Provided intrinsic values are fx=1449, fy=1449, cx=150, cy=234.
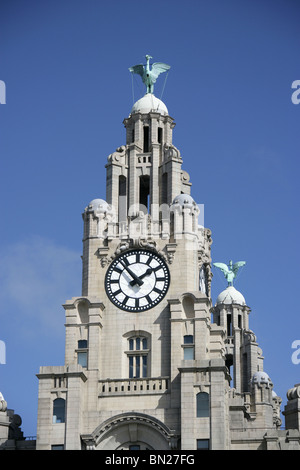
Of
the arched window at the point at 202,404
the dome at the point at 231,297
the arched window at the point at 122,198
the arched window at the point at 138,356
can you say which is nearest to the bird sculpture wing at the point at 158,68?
the arched window at the point at 122,198

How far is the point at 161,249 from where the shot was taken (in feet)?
307

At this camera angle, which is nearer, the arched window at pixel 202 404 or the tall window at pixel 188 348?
the arched window at pixel 202 404

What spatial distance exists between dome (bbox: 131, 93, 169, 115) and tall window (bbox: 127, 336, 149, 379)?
17383 millimetres

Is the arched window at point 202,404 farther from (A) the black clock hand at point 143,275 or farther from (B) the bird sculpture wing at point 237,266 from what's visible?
(B) the bird sculpture wing at point 237,266

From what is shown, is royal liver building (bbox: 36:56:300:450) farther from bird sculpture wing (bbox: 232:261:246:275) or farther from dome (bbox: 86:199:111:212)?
bird sculpture wing (bbox: 232:261:246:275)

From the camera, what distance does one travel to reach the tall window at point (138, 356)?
299 feet

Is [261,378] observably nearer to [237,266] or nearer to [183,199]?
[237,266]

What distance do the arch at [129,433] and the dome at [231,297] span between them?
4237 centimetres

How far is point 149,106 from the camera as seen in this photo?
330 ft

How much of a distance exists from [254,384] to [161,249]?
984 inches

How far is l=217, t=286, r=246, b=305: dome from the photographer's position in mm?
129750

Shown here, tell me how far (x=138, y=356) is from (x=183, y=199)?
10883mm

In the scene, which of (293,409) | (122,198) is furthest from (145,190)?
(293,409)
